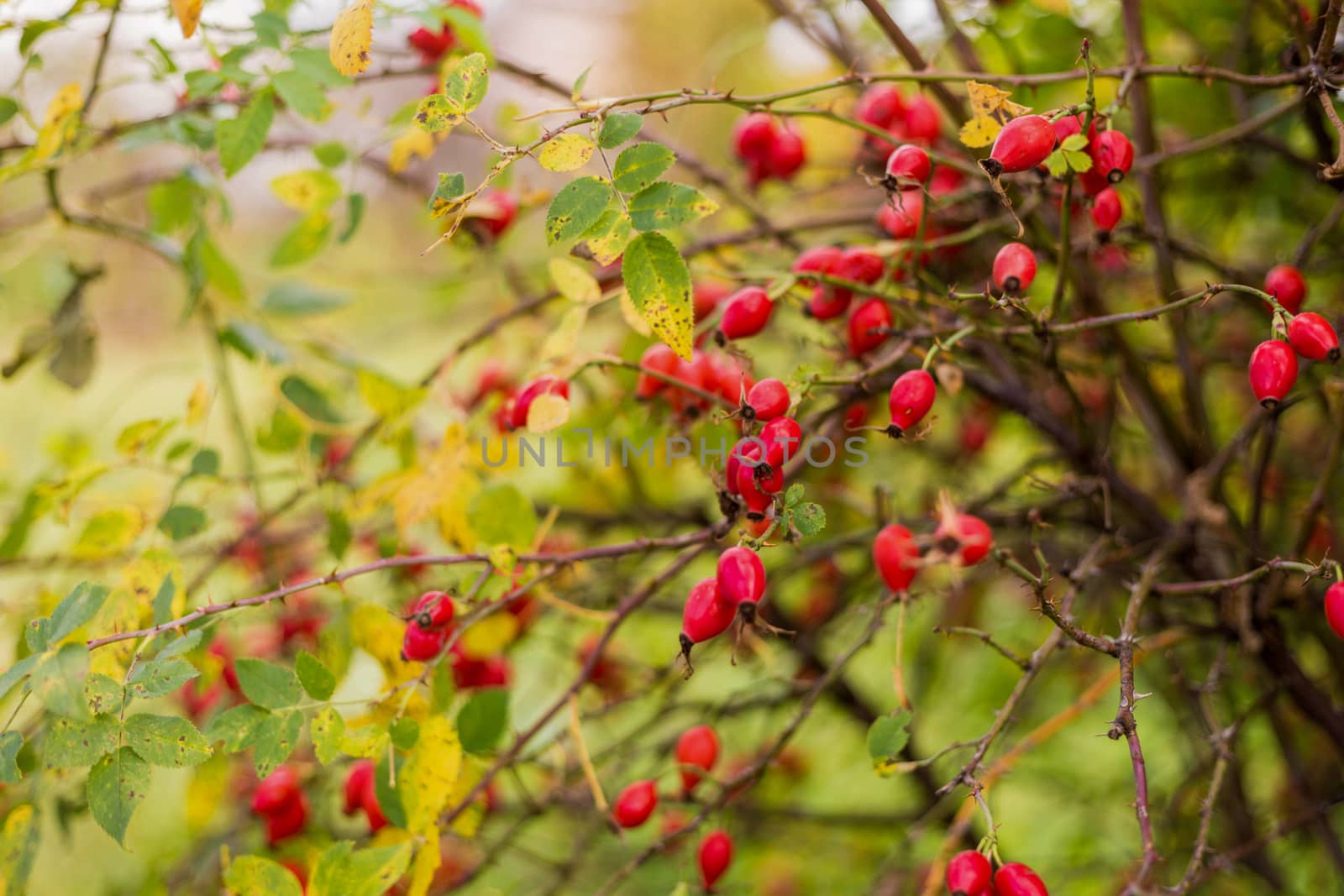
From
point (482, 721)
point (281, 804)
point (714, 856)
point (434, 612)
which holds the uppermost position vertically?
point (434, 612)

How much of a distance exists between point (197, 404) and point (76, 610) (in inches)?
12.6

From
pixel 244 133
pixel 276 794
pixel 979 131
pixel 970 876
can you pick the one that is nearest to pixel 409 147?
pixel 244 133

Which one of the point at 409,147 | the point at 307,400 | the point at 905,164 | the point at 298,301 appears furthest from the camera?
the point at 298,301

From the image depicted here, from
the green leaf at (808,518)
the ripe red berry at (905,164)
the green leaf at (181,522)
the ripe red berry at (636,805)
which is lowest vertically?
the ripe red berry at (636,805)

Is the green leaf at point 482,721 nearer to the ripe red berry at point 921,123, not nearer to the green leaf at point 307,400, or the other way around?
the green leaf at point 307,400

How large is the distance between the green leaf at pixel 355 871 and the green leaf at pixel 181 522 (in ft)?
1.04

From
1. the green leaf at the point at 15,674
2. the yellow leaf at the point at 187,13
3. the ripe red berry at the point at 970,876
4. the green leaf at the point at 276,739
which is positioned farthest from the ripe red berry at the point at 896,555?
the yellow leaf at the point at 187,13

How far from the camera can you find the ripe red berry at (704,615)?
1.83 feet

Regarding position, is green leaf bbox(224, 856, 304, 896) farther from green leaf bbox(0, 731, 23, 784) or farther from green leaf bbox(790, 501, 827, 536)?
green leaf bbox(790, 501, 827, 536)

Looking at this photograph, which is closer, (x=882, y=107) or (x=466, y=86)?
(x=466, y=86)

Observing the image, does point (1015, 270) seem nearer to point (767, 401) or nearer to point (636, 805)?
point (767, 401)

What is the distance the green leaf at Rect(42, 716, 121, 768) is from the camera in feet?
1.70

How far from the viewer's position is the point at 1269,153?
1.11 meters

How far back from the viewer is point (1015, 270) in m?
0.57
